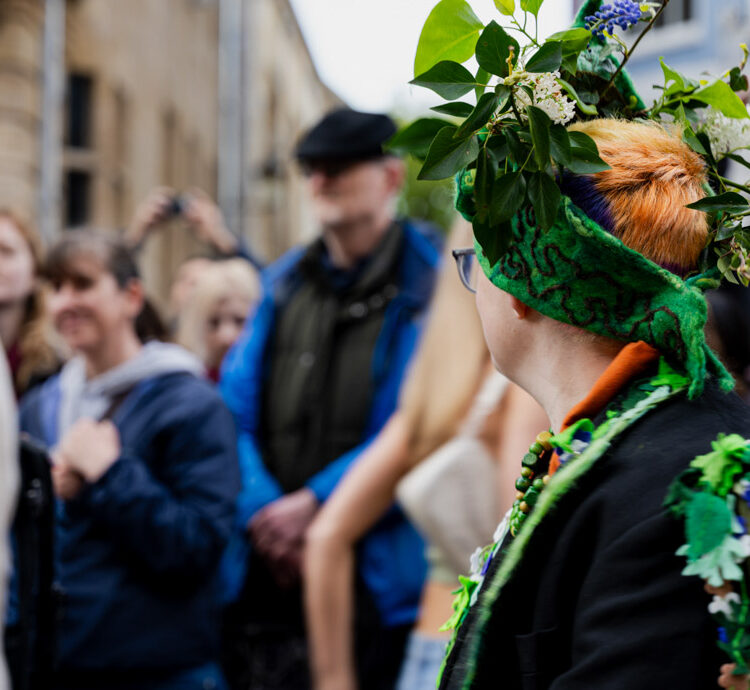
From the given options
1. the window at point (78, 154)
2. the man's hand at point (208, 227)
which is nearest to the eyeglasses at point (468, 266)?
the man's hand at point (208, 227)

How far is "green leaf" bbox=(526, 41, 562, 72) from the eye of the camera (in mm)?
1409

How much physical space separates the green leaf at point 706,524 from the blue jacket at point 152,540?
219 centimetres

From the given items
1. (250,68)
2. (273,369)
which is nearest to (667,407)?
(273,369)

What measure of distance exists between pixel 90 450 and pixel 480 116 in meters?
2.18

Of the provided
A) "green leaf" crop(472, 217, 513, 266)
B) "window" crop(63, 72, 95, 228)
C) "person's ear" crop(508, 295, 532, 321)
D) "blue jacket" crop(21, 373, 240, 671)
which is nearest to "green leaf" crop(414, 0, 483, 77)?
"green leaf" crop(472, 217, 513, 266)

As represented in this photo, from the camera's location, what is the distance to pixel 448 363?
2824mm

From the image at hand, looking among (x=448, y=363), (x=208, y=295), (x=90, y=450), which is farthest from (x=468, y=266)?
(x=208, y=295)

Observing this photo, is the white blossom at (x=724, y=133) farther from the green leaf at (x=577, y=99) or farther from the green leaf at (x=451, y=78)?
the green leaf at (x=451, y=78)

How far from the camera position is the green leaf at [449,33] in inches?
57.1

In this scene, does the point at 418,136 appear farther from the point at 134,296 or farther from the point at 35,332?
the point at 35,332

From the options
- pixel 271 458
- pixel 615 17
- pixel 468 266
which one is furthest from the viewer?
pixel 271 458

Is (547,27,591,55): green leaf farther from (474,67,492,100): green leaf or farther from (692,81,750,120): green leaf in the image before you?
(692,81,750,120): green leaf

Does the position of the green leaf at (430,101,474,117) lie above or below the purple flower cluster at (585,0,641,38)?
below

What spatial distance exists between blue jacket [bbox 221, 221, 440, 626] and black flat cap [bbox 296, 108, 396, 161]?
34cm
